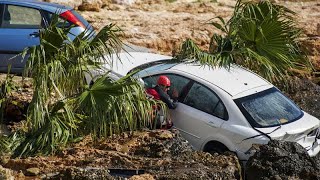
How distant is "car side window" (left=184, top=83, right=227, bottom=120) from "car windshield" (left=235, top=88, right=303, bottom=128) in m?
0.26

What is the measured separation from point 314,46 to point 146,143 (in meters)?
8.63

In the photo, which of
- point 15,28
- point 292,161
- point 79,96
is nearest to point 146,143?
point 79,96

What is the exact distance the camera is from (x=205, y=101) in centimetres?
1077

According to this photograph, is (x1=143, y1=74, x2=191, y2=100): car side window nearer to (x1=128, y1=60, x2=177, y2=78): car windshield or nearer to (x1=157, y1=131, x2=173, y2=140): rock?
(x1=128, y1=60, x2=177, y2=78): car windshield

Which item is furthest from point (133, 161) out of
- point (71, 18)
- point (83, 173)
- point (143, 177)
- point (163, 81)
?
point (71, 18)

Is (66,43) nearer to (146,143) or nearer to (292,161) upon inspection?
(146,143)

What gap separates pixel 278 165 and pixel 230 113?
4.01 feet

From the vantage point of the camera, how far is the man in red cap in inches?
422

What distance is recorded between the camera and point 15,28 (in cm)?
1305

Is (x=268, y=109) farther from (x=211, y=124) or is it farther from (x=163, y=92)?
(x=163, y=92)

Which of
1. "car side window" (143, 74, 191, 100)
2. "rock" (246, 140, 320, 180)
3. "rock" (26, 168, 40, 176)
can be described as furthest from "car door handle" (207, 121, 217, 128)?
"rock" (26, 168, 40, 176)

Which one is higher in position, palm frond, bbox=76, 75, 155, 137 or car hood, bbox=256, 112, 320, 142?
palm frond, bbox=76, 75, 155, 137

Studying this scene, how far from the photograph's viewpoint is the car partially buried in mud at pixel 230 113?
1039 cm

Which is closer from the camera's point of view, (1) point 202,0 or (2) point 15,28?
(2) point 15,28
